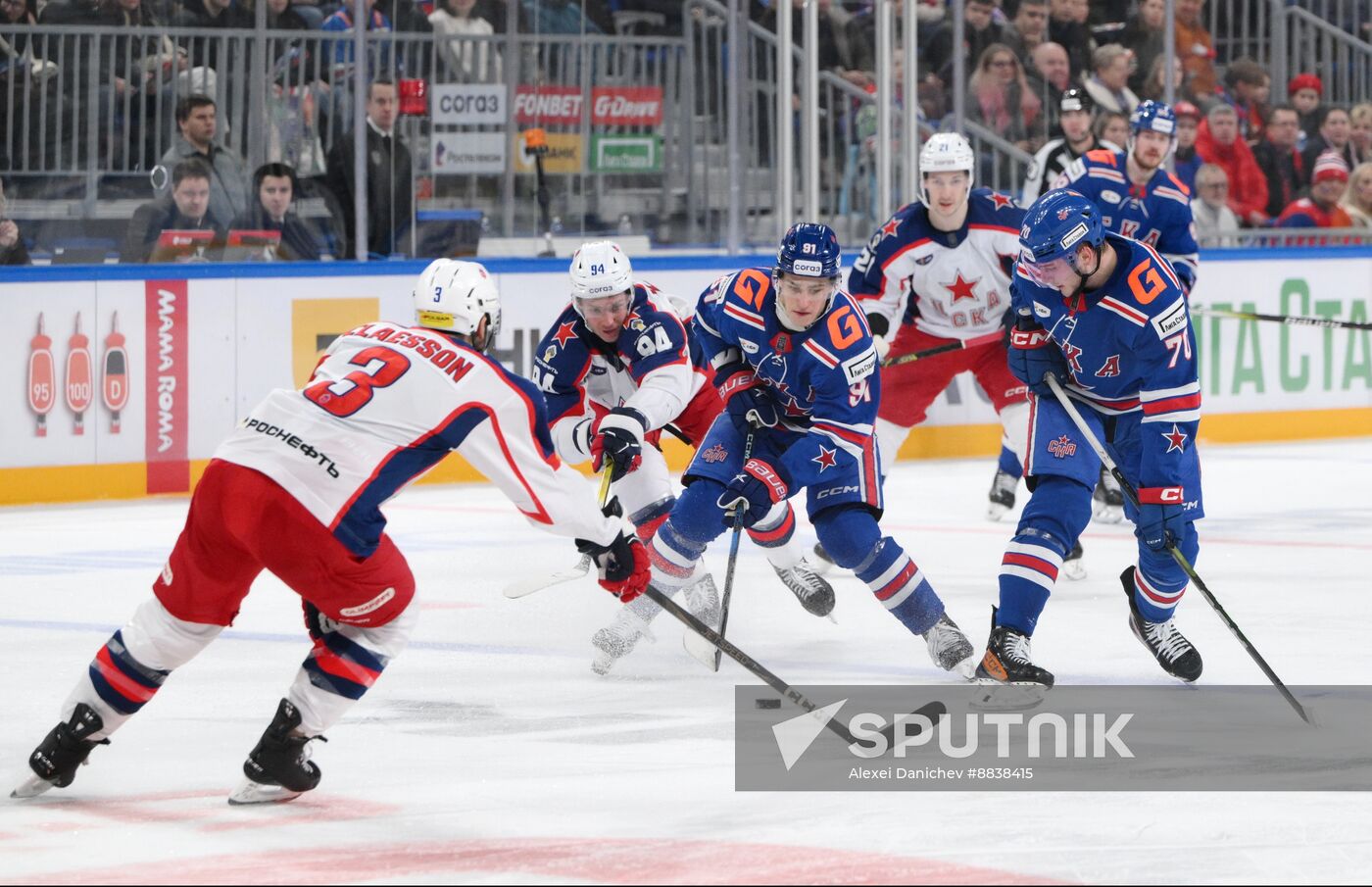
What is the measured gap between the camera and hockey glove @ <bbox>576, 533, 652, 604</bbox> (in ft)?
14.1

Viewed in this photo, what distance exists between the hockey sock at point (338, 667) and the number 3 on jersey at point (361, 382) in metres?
0.38

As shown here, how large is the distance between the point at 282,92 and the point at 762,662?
4.60 m

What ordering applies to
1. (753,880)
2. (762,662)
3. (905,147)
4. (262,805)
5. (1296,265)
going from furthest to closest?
1. (1296,265)
2. (905,147)
3. (762,662)
4. (262,805)
5. (753,880)

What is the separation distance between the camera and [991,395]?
25.3ft

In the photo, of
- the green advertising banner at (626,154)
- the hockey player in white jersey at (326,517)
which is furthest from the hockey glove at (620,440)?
the green advertising banner at (626,154)

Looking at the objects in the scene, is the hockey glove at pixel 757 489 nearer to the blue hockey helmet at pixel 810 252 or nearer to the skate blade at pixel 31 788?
the blue hockey helmet at pixel 810 252

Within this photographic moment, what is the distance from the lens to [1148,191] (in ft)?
27.0

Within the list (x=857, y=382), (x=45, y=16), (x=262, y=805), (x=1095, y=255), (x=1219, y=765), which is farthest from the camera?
(x=45, y=16)

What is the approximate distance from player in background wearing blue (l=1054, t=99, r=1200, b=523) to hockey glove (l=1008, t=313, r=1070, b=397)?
2.92 meters

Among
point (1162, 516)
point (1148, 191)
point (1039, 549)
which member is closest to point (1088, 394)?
point (1162, 516)

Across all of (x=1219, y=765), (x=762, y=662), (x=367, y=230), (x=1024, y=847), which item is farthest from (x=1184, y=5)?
(x=1024, y=847)

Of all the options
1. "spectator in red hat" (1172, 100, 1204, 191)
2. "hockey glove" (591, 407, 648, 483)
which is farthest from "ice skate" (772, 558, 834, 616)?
"spectator in red hat" (1172, 100, 1204, 191)

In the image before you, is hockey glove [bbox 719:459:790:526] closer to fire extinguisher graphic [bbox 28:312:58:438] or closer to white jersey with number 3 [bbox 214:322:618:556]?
white jersey with number 3 [bbox 214:322:618:556]

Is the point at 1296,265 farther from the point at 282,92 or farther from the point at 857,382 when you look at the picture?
the point at 857,382
